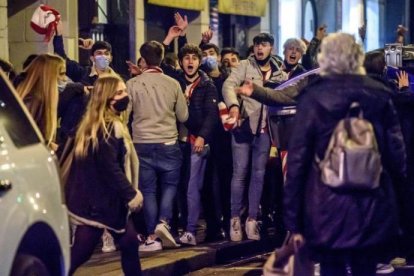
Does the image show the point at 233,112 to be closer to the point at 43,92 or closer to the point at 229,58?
the point at 229,58

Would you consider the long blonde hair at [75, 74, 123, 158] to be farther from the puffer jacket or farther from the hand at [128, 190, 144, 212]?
the puffer jacket

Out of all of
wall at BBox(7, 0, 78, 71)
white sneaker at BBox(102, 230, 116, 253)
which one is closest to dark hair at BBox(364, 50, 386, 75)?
white sneaker at BBox(102, 230, 116, 253)

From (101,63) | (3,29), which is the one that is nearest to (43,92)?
(101,63)

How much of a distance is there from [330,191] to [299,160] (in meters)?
0.26

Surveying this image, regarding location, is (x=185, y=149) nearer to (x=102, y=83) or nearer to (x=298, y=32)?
(x=102, y=83)

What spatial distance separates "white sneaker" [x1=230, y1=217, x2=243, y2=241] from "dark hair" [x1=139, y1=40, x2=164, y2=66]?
188 cm

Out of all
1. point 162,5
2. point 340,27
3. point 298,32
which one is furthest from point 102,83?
point 340,27

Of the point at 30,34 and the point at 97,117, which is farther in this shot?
the point at 30,34

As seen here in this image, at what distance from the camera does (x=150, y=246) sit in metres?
11.4

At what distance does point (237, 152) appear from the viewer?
12.1 m

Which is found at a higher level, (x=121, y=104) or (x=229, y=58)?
(x=229, y=58)

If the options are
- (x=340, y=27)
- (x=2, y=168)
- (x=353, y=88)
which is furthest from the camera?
(x=340, y=27)

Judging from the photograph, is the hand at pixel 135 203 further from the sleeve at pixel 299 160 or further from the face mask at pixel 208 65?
the face mask at pixel 208 65

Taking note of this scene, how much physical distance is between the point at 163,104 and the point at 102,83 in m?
2.60
